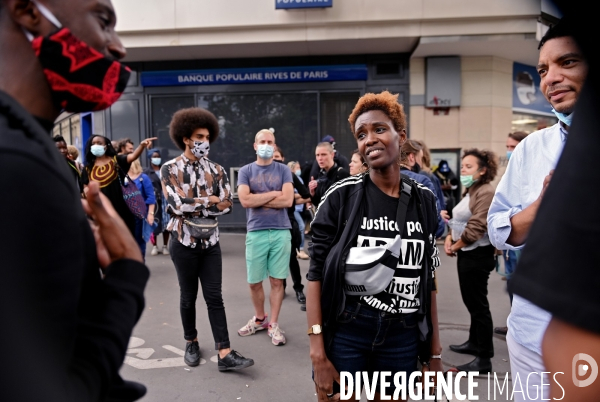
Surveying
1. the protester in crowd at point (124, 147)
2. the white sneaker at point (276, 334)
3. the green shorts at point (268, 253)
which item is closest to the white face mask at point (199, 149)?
the green shorts at point (268, 253)

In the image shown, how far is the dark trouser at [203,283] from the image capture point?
4.16 m

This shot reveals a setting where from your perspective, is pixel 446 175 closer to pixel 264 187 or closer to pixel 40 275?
pixel 264 187

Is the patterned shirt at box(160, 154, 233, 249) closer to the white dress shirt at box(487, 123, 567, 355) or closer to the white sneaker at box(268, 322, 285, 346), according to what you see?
the white sneaker at box(268, 322, 285, 346)

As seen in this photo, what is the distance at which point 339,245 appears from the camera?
92.9 inches

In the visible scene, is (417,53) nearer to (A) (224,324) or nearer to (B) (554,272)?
(A) (224,324)

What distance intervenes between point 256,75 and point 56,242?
11.8 m

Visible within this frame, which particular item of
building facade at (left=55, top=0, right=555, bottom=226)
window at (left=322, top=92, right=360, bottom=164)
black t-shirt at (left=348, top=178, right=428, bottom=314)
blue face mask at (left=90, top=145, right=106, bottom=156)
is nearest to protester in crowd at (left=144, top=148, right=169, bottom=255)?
blue face mask at (left=90, top=145, right=106, bottom=156)

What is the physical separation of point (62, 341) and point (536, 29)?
37.6 feet

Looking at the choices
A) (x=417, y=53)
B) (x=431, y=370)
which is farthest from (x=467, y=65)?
(x=431, y=370)

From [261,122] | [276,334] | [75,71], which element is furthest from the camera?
[261,122]

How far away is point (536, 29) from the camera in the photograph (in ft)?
32.9

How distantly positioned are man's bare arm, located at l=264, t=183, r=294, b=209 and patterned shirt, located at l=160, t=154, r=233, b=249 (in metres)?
0.71

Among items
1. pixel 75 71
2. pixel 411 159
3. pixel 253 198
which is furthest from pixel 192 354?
pixel 75 71

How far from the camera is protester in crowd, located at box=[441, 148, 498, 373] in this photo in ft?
13.5
